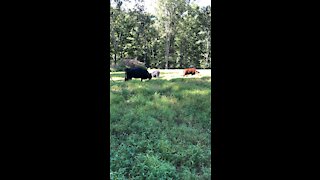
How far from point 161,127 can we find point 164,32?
233 centimetres

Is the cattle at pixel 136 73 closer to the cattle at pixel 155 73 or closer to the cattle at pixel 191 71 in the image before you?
the cattle at pixel 155 73

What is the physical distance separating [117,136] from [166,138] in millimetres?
612

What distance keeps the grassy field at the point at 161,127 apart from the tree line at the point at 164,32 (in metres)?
0.39

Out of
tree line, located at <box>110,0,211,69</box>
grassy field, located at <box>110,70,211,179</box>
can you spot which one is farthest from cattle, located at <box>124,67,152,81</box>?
tree line, located at <box>110,0,211,69</box>

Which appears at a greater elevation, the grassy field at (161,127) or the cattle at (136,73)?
the cattle at (136,73)

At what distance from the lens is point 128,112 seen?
4031 mm

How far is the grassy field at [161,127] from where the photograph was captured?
281 cm

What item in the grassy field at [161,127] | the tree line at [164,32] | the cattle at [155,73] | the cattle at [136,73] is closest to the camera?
the grassy field at [161,127]

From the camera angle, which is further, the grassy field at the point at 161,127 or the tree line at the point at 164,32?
the tree line at the point at 164,32

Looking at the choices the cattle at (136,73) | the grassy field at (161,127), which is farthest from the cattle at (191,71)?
the cattle at (136,73)
